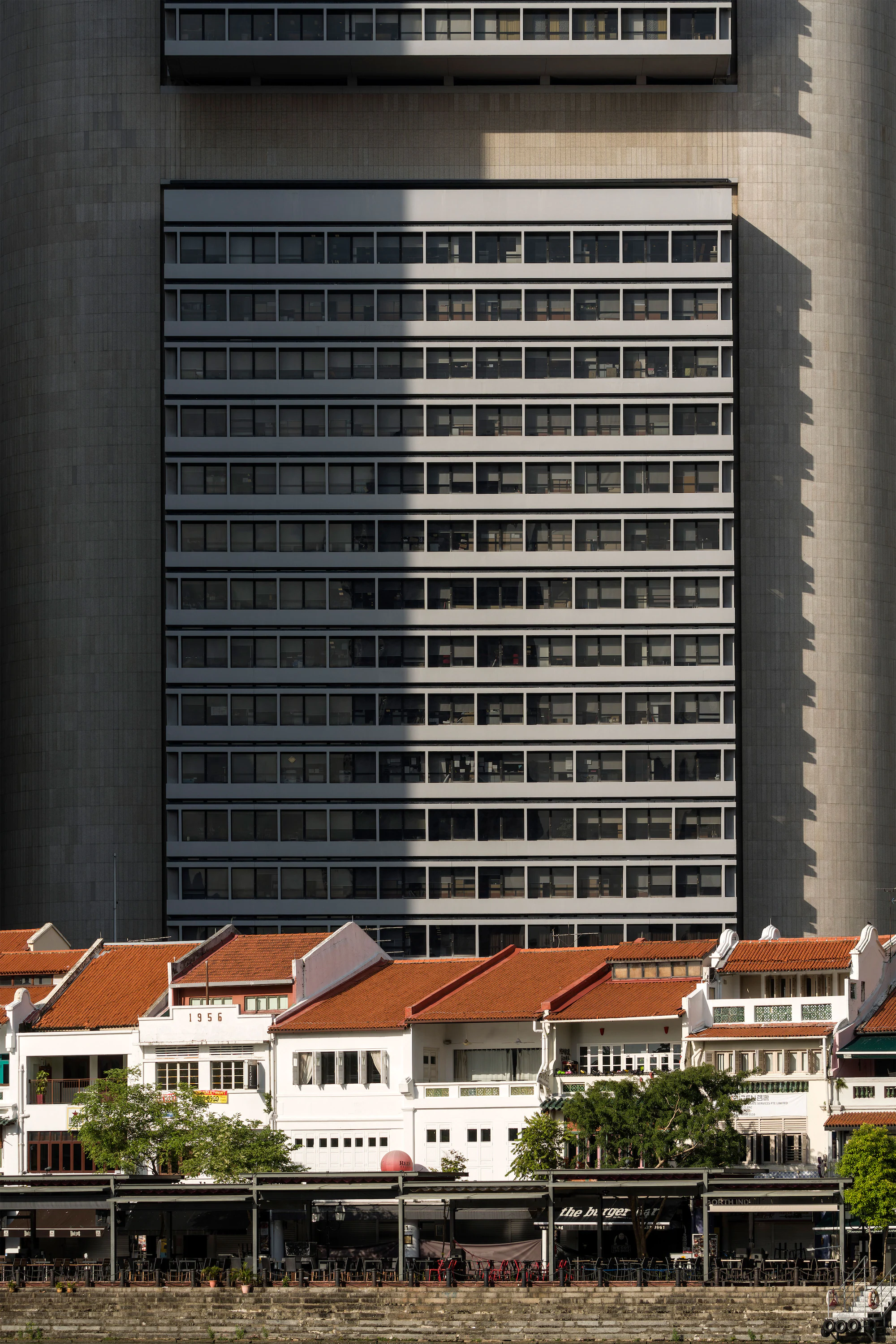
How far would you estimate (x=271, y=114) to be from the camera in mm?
180500

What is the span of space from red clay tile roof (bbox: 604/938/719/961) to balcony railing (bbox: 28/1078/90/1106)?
89.0ft

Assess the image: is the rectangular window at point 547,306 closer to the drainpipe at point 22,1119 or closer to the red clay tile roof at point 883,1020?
the red clay tile roof at point 883,1020

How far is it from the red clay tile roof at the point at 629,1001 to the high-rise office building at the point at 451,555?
45227mm

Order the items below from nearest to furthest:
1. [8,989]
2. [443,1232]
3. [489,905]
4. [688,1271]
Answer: [688,1271] < [443,1232] < [8,989] < [489,905]

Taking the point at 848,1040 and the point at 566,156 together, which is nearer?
the point at 848,1040

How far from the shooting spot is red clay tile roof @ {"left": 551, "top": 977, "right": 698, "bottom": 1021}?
118938mm

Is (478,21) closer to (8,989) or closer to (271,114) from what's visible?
(271,114)

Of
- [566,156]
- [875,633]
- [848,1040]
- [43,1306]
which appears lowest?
[43,1306]

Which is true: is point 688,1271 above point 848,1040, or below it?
below

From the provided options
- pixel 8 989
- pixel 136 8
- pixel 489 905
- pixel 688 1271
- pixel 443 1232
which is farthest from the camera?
pixel 136 8

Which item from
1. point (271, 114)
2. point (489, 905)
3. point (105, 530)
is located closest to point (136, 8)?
point (271, 114)

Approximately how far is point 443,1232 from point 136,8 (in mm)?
100977

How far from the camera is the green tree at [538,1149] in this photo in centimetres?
11194

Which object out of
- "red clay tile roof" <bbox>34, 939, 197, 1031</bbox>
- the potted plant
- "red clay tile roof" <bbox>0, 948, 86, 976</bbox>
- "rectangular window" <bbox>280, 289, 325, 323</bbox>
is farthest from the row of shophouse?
"rectangular window" <bbox>280, 289, 325, 323</bbox>
